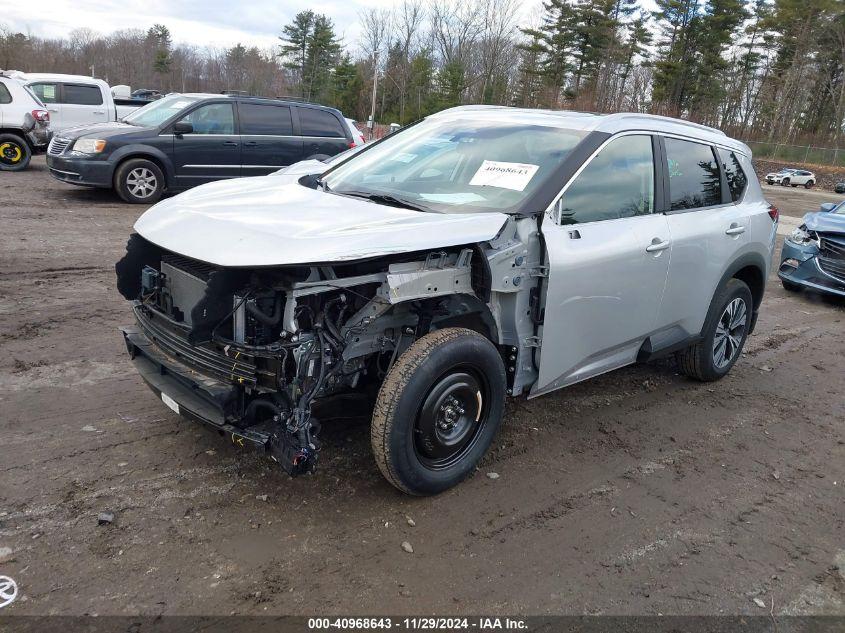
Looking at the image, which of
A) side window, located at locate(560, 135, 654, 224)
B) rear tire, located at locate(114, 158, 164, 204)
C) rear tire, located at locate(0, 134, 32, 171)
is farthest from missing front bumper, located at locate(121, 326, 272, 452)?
rear tire, located at locate(0, 134, 32, 171)

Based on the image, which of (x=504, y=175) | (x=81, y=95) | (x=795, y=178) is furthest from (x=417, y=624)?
(x=795, y=178)

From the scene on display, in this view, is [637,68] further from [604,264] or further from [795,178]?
[604,264]

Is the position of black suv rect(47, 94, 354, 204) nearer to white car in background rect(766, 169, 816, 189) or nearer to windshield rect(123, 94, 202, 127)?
windshield rect(123, 94, 202, 127)

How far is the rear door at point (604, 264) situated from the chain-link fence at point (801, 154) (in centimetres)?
4732

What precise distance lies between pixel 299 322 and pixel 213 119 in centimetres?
949

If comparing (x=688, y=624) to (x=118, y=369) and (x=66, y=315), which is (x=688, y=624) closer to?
(x=118, y=369)

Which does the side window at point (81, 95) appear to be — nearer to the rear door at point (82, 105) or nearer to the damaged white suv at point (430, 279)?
the rear door at point (82, 105)

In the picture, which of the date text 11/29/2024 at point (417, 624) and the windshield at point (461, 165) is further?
the windshield at point (461, 165)

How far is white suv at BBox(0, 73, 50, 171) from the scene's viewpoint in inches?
532

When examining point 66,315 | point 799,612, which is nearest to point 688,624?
point 799,612

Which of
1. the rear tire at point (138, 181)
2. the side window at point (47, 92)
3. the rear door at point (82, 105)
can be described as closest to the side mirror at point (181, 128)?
the rear tire at point (138, 181)

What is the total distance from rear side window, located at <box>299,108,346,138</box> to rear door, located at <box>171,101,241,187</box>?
4.30 feet

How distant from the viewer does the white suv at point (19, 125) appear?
13508mm

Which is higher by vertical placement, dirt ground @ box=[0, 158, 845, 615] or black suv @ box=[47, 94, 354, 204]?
black suv @ box=[47, 94, 354, 204]
